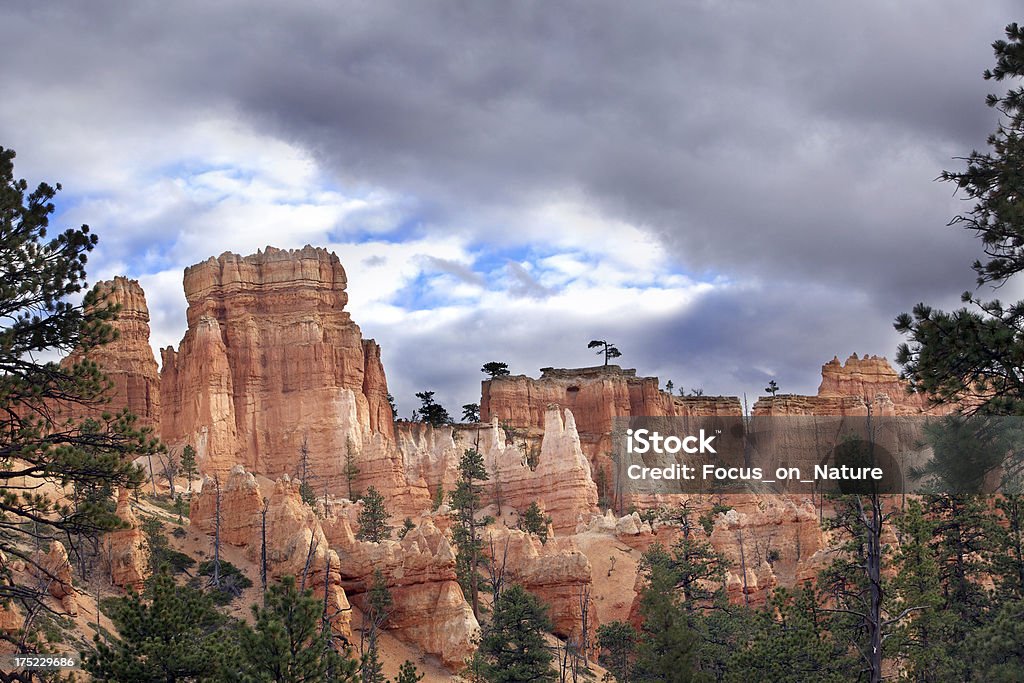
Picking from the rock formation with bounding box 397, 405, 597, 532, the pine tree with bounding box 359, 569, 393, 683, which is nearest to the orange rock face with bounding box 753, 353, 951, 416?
the rock formation with bounding box 397, 405, 597, 532

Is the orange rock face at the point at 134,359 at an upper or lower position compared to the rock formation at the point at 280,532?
upper

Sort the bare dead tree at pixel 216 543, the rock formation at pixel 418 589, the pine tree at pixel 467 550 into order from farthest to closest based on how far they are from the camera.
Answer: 1. the pine tree at pixel 467 550
2. the bare dead tree at pixel 216 543
3. the rock formation at pixel 418 589

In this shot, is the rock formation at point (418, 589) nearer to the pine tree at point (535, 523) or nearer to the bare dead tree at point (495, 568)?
the bare dead tree at point (495, 568)

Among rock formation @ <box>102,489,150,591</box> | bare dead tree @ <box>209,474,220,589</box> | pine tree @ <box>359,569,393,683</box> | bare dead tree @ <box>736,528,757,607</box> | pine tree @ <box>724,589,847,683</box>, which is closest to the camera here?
pine tree @ <box>724,589,847,683</box>

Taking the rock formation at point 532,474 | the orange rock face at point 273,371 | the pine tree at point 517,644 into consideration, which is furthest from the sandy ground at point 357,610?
the orange rock face at point 273,371

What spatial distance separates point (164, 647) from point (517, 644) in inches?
813

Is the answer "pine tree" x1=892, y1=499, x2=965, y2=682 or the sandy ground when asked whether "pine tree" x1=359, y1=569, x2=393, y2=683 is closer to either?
the sandy ground

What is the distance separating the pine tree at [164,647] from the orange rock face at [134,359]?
86.9 meters

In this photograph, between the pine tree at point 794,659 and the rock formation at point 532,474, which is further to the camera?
the rock formation at point 532,474

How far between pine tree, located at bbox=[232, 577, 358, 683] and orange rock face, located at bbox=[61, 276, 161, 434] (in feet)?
284

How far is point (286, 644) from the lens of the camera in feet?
100

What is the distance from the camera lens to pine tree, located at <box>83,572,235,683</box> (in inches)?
1073

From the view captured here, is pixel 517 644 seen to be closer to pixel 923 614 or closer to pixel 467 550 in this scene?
pixel 923 614

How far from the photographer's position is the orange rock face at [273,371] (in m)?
112
